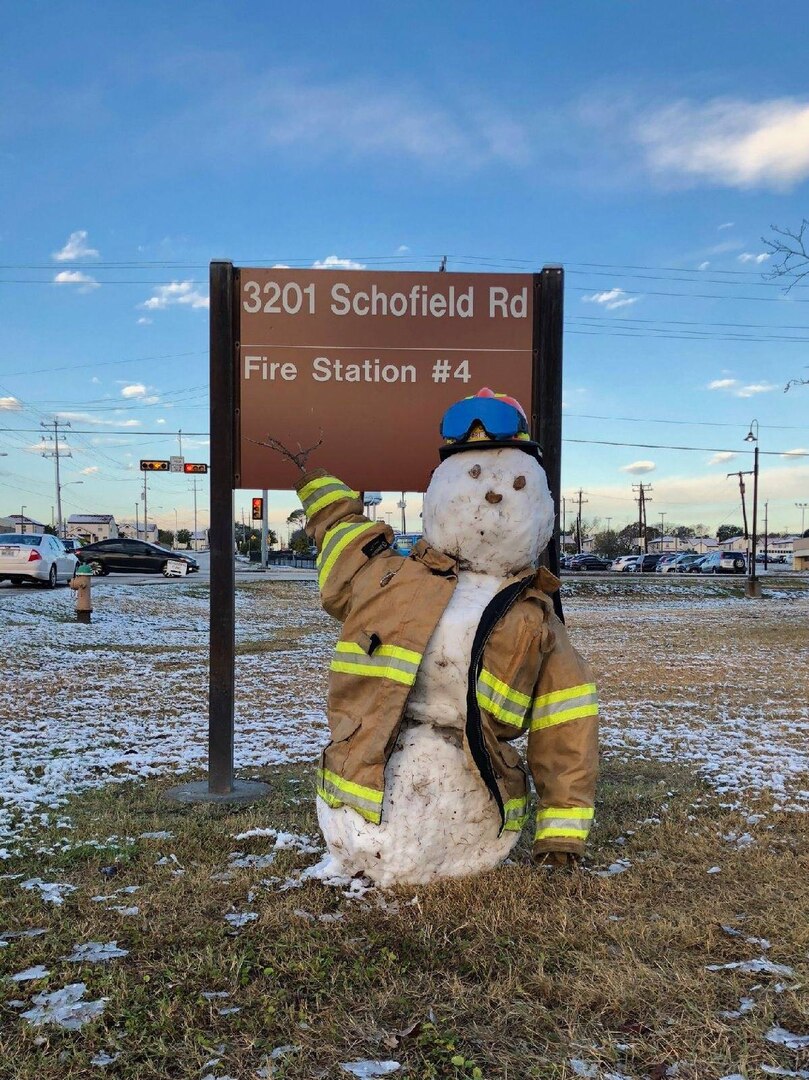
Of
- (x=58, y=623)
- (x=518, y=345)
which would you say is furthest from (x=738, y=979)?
(x=58, y=623)

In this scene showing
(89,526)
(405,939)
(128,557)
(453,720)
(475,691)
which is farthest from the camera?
(89,526)

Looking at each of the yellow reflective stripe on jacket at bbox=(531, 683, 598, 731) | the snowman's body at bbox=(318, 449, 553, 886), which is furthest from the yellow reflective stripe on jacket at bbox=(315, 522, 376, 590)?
the yellow reflective stripe on jacket at bbox=(531, 683, 598, 731)

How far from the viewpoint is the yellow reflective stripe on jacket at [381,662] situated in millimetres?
3111

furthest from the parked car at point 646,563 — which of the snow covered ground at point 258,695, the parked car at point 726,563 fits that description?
the snow covered ground at point 258,695

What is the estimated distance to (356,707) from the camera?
3236 mm

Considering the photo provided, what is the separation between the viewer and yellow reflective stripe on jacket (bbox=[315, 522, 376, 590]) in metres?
3.51

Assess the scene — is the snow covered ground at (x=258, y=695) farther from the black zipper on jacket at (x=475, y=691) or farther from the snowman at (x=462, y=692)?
the black zipper on jacket at (x=475, y=691)

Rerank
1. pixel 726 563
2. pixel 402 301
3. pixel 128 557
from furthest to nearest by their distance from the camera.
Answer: pixel 726 563, pixel 128 557, pixel 402 301

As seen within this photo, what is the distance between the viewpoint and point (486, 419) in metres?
3.30

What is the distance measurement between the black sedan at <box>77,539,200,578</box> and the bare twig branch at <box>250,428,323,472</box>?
22908 millimetres

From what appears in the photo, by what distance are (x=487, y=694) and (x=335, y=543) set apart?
911 millimetres

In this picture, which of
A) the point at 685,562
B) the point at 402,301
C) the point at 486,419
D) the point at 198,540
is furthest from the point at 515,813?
the point at 198,540

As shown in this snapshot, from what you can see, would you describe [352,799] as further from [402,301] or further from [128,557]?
[128,557]

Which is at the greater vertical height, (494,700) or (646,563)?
(494,700)
